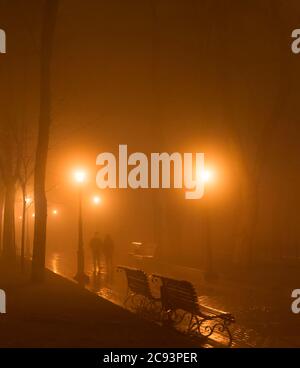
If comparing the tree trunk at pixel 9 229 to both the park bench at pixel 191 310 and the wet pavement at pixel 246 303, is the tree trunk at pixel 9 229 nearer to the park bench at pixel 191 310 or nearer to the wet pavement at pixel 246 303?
the wet pavement at pixel 246 303

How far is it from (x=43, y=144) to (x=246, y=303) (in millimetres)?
7784

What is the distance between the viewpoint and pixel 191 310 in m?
10.9

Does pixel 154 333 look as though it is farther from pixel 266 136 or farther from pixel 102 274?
pixel 266 136

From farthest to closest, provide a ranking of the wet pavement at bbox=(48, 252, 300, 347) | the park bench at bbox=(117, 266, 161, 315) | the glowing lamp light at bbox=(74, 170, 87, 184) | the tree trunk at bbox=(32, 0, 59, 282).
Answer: the glowing lamp light at bbox=(74, 170, 87, 184) < the tree trunk at bbox=(32, 0, 59, 282) < the park bench at bbox=(117, 266, 161, 315) < the wet pavement at bbox=(48, 252, 300, 347)

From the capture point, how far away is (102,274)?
21.8 metres

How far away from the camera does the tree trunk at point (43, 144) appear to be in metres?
16.7

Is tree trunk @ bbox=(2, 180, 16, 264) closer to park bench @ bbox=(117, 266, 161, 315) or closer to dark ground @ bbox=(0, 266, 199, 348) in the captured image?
dark ground @ bbox=(0, 266, 199, 348)

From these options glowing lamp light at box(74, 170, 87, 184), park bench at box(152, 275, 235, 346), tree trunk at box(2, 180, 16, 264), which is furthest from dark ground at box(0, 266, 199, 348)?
tree trunk at box(2, 180, 16, 264)

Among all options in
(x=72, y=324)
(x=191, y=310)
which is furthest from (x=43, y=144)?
(x=191, y=310)

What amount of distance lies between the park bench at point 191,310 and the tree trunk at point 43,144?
5834 millimetres

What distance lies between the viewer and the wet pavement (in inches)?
434

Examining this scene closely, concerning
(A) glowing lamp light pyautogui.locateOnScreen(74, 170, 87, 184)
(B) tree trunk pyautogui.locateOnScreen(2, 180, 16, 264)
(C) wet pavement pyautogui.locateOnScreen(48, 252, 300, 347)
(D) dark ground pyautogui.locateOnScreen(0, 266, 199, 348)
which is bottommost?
(C) wet pavement pyautogui.locateOnScreen(48, 252, 300, 347)

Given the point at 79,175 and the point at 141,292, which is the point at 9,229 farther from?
the point at 141,292

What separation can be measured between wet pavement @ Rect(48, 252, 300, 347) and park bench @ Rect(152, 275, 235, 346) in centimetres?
42
